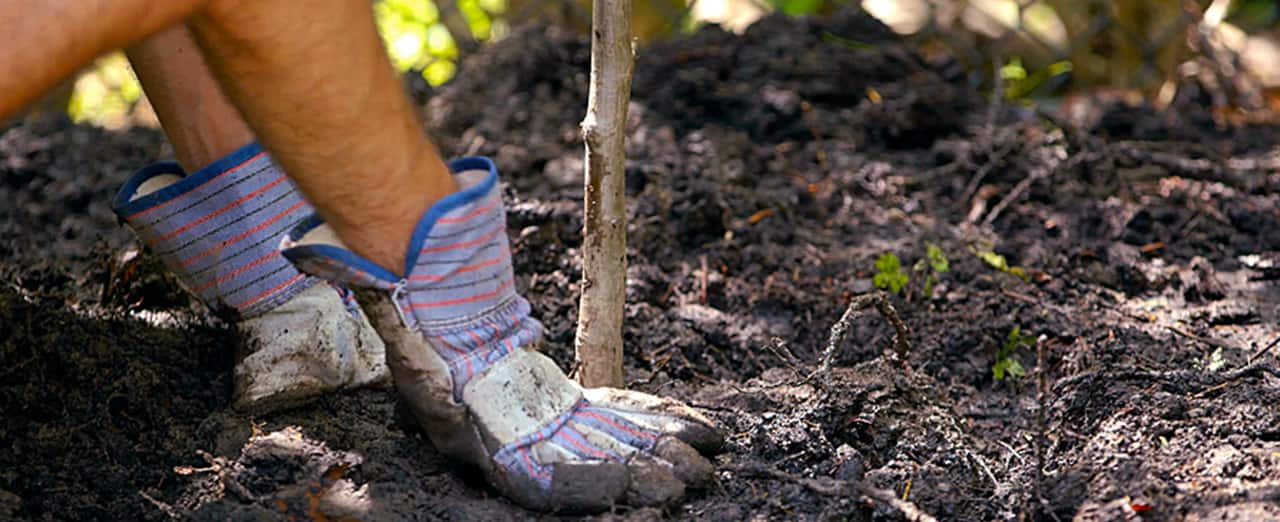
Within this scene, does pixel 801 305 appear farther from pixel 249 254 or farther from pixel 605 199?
pixel 249 254

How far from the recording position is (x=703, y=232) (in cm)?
297

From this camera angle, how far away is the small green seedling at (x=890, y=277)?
2695 millimetres

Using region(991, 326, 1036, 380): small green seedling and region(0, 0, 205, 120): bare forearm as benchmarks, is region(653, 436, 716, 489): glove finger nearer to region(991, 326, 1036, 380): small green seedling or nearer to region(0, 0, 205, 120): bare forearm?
region(991, 326, 1036, 380): small green seedling

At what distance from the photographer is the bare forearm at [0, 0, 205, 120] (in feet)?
4.51

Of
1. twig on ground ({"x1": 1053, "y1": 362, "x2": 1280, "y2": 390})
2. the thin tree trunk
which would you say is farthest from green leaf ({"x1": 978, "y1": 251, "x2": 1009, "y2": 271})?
the thin tree trunk

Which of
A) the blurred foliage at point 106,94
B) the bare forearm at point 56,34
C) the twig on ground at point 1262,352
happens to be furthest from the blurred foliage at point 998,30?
the bare forearm at point 56,34

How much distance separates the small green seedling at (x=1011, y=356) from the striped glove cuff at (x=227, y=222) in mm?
1256

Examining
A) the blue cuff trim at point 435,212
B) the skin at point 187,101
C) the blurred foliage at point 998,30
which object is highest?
the skin at point 187,101

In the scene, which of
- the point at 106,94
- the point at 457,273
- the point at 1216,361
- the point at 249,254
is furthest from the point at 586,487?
the point at 106,94

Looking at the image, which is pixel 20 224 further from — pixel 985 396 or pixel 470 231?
pixel 985 396

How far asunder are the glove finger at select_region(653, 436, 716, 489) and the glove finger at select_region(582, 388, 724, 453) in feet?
0.09

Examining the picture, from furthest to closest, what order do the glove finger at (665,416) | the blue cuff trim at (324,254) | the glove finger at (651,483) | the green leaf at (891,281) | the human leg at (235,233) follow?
the green leaf at (891,281) < the human leg at (235,233) < the glove finger at (665,416) < the glove finger at (651,483) < the blue cuff trim at (324,254)

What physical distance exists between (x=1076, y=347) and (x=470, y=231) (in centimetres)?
118

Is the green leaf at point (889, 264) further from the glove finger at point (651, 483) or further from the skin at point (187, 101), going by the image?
the skin at point (187, 101)
